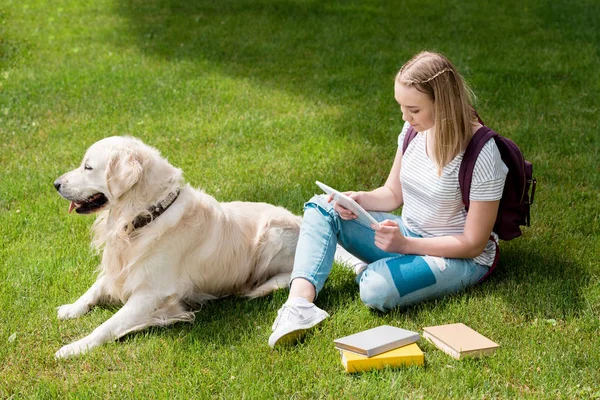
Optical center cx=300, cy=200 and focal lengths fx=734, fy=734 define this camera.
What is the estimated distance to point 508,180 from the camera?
→ 12.9 feet

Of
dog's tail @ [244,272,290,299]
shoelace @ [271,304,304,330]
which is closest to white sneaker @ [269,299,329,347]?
shoelace @ [271,304,304,330]

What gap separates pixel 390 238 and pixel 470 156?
598mm

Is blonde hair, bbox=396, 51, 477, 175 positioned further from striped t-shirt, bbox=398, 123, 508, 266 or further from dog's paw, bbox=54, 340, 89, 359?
dog's paw, bbox=54, 340, 89, 359

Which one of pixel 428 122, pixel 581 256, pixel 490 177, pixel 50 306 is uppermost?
pixel 428 122

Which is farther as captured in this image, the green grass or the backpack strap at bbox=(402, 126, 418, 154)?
the backpack strap at bbox=(402, 126, 418, 154)

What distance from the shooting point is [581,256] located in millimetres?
4574

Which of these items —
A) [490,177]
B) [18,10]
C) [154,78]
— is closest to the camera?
[490,177]

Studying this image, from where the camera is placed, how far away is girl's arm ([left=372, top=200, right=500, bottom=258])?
3.84 meters

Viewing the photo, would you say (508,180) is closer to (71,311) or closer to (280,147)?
(71,311)

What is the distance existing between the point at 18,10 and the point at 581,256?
11.0 meters

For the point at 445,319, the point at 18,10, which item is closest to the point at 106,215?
the point at 445,319

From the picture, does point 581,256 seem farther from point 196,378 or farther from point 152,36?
point 152,36

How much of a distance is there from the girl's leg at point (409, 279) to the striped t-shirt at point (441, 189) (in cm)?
17

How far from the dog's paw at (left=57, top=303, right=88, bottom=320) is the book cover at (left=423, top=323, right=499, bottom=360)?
6.29 ft
